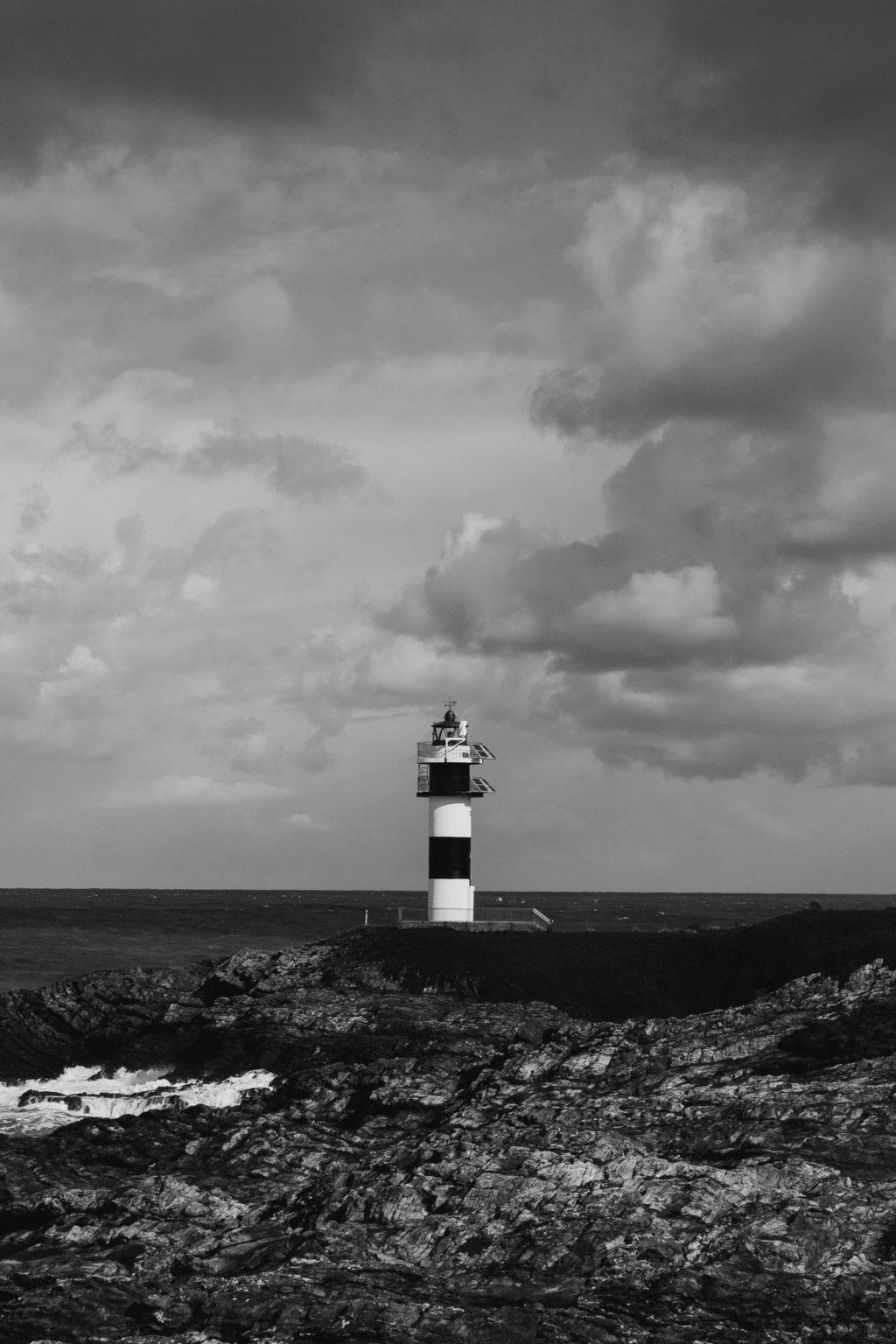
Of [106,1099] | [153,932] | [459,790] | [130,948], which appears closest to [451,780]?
[459,790]

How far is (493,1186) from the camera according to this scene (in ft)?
75.0

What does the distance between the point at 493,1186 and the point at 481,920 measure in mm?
30431

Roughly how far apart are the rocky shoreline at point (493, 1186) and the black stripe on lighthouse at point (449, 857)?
44.1ft

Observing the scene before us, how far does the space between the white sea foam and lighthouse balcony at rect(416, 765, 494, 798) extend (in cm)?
1711

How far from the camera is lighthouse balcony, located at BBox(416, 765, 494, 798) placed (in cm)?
5325

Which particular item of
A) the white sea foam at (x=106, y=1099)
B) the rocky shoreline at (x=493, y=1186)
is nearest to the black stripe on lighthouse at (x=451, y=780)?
the rocky shoreline at (x=493, y=1186)

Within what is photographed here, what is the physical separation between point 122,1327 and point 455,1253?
5.06 m

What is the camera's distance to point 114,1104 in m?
35.9

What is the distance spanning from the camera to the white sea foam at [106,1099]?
114 ft

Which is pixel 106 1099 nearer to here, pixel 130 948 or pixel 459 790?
pixel 459 790

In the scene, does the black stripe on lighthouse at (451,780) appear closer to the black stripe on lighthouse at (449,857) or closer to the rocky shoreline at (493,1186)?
the black stripe on lighthouse at (449,857)

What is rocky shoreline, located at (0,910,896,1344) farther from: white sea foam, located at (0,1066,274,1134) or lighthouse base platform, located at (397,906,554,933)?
lighthouse base platform, located at (397,906,554,933)

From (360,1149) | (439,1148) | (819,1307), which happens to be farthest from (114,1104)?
(819,1307)

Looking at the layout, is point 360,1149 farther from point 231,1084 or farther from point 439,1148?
point 231,1084
